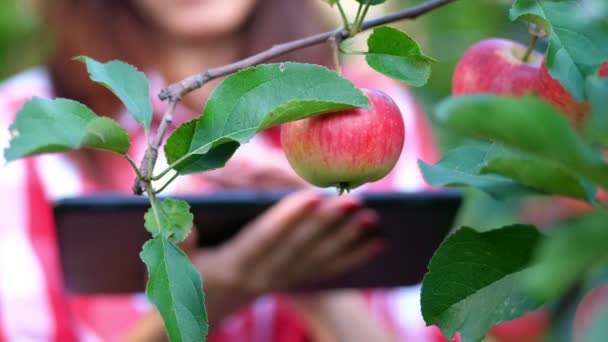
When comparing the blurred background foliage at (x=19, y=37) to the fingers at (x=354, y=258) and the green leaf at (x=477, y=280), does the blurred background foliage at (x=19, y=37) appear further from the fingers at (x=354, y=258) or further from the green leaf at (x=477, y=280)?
the green leaf at (x=477, y=280)

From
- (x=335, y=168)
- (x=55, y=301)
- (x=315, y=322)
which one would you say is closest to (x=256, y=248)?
(x=315, y=322)

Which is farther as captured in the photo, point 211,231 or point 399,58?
point 211,231

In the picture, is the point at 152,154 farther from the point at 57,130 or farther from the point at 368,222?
the point at 368,222

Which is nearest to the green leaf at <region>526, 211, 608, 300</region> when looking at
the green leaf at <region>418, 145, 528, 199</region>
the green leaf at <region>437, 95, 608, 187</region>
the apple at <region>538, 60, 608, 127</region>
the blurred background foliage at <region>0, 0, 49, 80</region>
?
the green leaf at <region>437, 95, 608, 187</region>

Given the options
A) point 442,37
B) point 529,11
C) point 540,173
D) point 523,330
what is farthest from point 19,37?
point 540,173

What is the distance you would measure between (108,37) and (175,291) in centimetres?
146

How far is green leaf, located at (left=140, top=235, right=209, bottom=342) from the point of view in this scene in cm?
37

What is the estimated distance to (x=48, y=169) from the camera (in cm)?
171

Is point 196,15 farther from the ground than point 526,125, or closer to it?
closer to it

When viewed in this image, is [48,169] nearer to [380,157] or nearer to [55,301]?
[55,301]

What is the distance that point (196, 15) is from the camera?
157 centimetres

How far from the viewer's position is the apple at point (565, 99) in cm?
45

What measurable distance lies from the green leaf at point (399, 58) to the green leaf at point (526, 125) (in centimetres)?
17

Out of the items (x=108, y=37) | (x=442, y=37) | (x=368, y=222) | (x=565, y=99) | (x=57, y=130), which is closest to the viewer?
(x=57, y=130)
